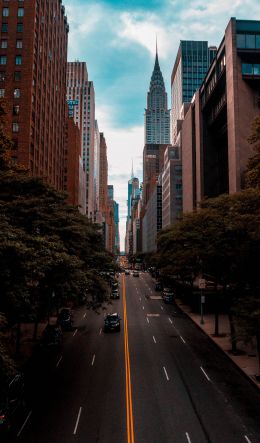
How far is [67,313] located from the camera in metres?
36.8

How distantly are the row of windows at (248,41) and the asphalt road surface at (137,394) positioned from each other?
44.5 metres

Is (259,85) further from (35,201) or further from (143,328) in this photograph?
(35,201)

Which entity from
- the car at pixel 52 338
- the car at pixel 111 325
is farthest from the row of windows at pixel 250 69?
the car at pixel 52 338

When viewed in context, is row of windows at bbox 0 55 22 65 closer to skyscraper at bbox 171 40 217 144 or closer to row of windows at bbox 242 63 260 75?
row of windows at bbox 242 63 260 75

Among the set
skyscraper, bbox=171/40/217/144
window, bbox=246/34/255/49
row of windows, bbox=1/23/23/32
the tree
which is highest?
skyscraper, bbox=171/40/217/144

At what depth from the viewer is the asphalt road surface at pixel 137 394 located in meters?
14.2

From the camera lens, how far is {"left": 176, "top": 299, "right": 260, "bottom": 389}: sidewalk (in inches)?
857

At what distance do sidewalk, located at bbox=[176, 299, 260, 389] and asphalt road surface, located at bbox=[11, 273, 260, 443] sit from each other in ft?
1.89

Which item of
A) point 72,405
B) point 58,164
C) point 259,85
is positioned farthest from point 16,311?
point 58,164

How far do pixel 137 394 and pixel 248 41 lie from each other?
54.0 m

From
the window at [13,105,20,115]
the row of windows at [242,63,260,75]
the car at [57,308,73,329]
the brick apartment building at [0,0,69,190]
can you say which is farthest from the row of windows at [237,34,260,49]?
the car at [57,308,73,329]

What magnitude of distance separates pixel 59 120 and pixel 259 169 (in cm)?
7936

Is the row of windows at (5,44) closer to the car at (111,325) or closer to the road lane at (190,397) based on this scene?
the car at (111,325)

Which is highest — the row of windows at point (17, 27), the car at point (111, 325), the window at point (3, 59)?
the row of windows at point (17, 27)
